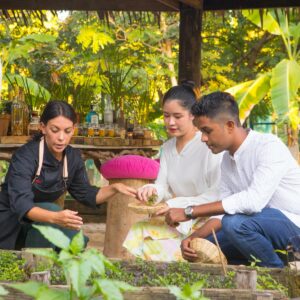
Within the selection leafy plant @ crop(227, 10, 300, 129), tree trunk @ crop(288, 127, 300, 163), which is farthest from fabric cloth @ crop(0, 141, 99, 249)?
tree trunk @ crop(288, 127, 300, 163)

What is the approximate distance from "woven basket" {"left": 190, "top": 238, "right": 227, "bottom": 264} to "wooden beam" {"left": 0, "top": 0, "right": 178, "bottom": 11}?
3.63 metres

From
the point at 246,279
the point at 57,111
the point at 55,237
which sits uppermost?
the point at 57,111

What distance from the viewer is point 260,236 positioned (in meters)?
3.93

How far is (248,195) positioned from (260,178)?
10 cm

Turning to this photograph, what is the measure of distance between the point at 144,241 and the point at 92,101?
132 inches

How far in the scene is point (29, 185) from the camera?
14.3 feet

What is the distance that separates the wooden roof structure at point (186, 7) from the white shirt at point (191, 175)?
2422 mm

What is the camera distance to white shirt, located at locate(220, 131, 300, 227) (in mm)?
3953

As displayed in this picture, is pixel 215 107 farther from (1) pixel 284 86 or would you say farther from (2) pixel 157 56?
(2) pixel 157 56

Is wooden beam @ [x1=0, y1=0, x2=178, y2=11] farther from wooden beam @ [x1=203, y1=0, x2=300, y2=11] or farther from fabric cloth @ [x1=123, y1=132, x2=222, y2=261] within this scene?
fabric cloth @ [x1=123, y1=132, x2=222, y2=261]

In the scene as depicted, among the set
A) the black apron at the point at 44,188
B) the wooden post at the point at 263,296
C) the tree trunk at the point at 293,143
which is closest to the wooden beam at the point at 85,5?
the black apron at the point at 44,188

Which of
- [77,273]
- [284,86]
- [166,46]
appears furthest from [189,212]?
[166,46]

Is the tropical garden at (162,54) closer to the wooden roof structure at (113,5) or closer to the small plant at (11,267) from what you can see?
the wooden roof structure at (113,5)

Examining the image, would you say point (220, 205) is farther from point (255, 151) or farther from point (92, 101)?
point (92, 101)
